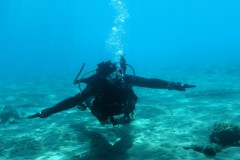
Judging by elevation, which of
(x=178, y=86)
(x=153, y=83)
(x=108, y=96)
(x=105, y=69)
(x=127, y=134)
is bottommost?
(x=127, y=134)

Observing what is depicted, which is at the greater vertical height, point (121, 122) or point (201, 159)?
point (121, 122)

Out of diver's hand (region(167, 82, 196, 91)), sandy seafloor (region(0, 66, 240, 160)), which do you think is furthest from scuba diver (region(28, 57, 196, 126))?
sandy seafloor (region(0, 66, 240, 160))

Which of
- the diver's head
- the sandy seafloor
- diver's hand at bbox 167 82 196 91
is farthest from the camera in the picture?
diver's hand at bbox 167 82 196 91

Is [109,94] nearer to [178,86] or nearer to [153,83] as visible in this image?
[153,83]

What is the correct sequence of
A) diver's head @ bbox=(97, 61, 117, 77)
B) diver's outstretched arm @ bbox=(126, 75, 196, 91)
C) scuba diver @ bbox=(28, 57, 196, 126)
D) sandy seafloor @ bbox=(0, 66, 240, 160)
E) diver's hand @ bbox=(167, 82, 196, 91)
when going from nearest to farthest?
1. sandy seafloor @ bbox=(0, 66, 240, 160)
2. scuba diver @ bbox=(28, 57, 196, 126)
3. diver's head @ bbox=(97, 61, 117, 77)
4. diver's hand @ bbox=(167, 82, 196, 91)
5. diver's outstretched arm @ bbox=(126, 75, 196, 91)

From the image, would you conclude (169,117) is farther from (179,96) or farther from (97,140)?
(179,96)

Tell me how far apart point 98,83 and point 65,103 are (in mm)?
1651

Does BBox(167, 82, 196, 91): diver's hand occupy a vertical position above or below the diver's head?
below

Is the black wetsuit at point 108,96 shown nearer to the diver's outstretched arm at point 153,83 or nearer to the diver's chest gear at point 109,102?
the diver's chest gear at point 109,102

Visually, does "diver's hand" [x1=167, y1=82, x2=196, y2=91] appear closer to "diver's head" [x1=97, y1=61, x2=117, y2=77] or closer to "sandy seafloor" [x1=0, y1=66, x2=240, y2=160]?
"sandy seafloor" [x1=0, y1=66, x2=240, y2=160]

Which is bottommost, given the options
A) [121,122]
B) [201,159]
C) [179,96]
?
[201,159]

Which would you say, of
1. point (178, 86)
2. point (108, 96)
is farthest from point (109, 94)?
point (178, 86)

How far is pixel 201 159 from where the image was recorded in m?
7.68

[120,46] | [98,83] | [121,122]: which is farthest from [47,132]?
[120,46]
